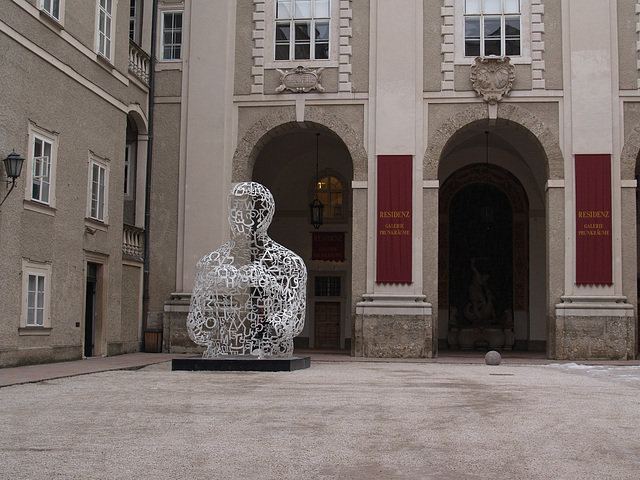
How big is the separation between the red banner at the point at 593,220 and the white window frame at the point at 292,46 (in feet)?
21.8

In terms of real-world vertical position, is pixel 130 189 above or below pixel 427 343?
above

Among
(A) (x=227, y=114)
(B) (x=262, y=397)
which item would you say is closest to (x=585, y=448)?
(B) (x=262, y=397)

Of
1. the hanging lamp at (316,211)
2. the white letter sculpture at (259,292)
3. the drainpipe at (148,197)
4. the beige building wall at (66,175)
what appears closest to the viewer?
the white letter sculpture at (259,292)

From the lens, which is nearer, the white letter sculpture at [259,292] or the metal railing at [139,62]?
the white letter sculpture at [259,292]

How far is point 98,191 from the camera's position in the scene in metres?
19.5

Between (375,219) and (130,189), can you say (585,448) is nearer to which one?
(375,219)

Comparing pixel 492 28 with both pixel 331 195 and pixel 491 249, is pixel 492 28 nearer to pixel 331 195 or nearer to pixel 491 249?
pixel 331 195

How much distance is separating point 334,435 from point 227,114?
49.6 ft

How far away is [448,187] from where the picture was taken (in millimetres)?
27422

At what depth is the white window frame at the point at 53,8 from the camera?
1678 cm

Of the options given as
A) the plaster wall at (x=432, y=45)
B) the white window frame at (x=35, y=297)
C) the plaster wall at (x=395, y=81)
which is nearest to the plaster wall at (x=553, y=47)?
the plaster wall at (x=432, y=45)

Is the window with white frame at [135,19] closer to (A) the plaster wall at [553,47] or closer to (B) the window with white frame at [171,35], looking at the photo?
(B) the window with white frame at [171,35]

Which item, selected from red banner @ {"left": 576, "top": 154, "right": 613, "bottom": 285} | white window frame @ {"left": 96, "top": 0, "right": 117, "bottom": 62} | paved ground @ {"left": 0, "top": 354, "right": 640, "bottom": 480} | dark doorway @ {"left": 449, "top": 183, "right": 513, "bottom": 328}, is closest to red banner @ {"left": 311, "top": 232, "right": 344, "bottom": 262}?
dark doorway @ {"left": 449, "top": 183, "right": 513, "bottom": 328}

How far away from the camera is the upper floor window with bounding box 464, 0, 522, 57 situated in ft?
71.4
